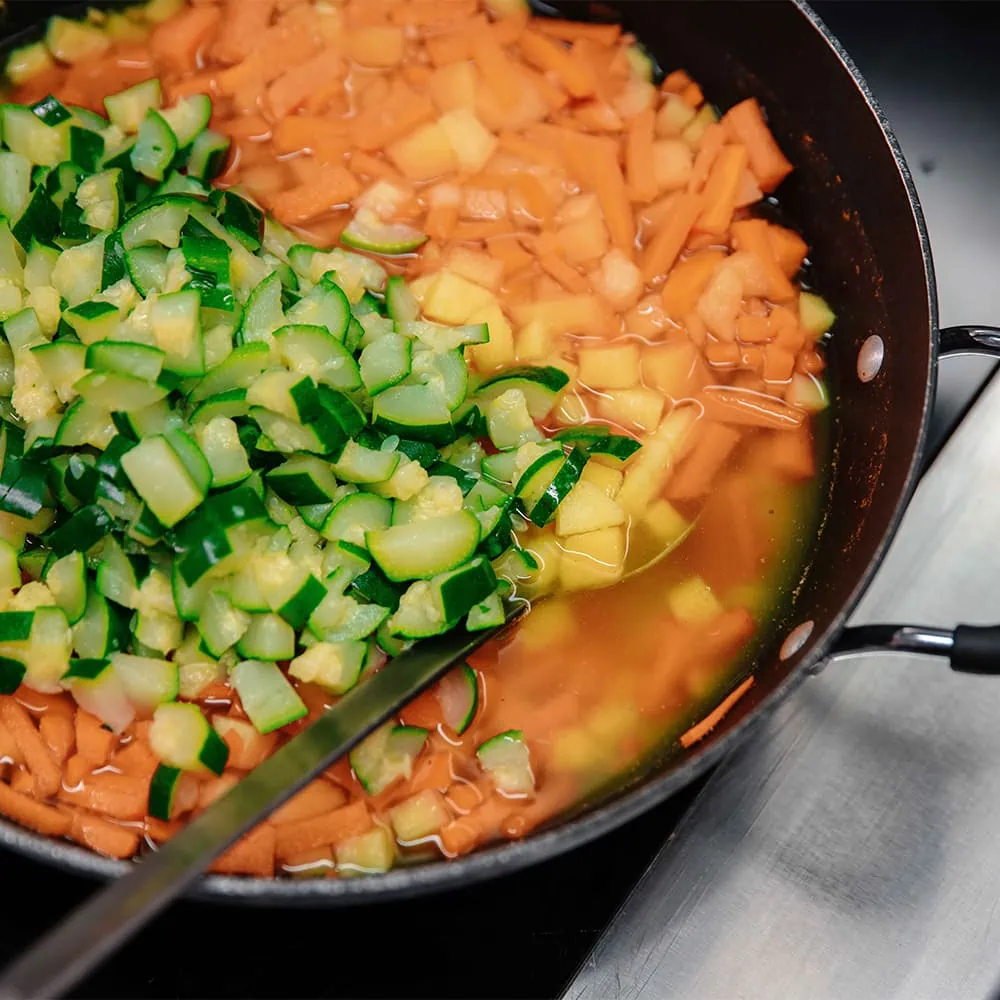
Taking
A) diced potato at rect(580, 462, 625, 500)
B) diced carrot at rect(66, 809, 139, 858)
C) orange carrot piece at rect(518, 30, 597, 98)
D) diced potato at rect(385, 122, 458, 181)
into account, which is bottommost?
diced carrot at rect(66, 809, 139, 858)

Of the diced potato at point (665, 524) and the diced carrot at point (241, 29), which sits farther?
the diced carrot at point (241, 29)

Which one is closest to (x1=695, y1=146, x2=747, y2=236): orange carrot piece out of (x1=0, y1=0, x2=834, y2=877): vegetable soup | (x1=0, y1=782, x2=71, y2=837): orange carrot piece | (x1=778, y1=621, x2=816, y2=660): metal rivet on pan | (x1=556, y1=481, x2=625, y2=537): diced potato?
(x1=0, y1=0, x2=834, y2=877): vegetable soup

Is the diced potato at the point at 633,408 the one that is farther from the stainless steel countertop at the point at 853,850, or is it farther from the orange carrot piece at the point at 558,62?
the orange carrot piece at the point at 558,62

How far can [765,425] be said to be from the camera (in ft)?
5.57

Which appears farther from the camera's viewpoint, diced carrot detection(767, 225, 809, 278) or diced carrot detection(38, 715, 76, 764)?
diced carrot detection(767, 225, 809, 278)

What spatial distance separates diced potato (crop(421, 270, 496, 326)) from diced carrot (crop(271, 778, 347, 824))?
30.5 inches

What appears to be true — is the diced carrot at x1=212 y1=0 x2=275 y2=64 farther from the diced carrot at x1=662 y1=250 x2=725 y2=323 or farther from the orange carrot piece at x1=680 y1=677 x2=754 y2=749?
the orange carrot piece at x1=680 y1=677 x2=754 y2=749

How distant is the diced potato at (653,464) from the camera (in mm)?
1585

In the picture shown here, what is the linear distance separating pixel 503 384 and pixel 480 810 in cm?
64

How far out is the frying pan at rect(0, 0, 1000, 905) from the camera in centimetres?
116

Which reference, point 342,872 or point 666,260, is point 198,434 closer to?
point 342,872

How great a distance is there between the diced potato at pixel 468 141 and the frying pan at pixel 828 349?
0.41 m

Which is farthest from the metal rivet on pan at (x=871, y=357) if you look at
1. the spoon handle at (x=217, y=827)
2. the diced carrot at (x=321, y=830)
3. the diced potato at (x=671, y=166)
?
the diced carrot at (x=321, y=830)

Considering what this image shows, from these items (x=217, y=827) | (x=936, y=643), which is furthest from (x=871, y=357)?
(x=217, y=827)
